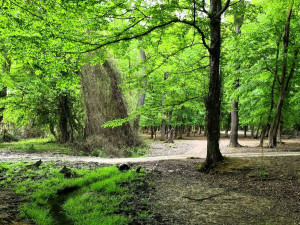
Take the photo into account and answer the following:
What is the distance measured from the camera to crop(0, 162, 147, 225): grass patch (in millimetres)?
4066

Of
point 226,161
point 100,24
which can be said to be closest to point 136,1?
point 100,24

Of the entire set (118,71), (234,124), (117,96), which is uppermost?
(118,71)

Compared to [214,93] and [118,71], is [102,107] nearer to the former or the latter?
[118,71]

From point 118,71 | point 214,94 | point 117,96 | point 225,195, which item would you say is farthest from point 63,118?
point 225,195

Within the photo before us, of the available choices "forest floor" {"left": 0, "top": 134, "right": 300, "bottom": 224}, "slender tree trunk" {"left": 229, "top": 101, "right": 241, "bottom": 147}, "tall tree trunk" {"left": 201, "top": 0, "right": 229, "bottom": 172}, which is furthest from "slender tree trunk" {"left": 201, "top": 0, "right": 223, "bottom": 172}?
"slender tree trunk" {"left": 229, "top": 101, "right": 241, "bottom": 147}

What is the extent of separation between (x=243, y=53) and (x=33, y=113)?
46.4 feet

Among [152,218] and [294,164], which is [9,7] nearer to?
[152,218]

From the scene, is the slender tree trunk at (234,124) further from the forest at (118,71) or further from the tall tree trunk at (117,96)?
the tall tree trunk at (117,96)

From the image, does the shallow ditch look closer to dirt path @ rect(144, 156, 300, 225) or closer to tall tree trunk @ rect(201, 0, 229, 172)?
dirt path @ rect(144, 156, 300, 225)

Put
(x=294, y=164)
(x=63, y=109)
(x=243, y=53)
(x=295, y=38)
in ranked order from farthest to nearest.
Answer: (x=63, y=109) < (x=295, y=38) < (x=243, y=53) < (x=294, y=164)

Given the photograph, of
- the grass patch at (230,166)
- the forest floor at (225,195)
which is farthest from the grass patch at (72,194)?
the grass patch at (230,166)

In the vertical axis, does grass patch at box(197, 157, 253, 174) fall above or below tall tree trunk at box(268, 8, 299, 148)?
below

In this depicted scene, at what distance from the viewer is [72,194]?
5445 millimetres

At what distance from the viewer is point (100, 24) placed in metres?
6.06
